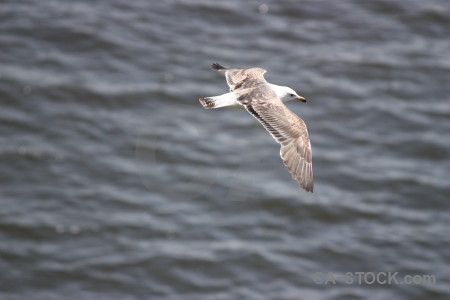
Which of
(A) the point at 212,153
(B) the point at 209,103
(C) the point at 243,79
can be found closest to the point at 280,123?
(B) the point at 209,103

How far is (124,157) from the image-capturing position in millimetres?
17391

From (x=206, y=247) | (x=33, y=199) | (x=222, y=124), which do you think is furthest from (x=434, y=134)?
(x=33, y=199)

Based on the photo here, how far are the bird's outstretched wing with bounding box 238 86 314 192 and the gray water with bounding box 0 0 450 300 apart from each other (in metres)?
6.93

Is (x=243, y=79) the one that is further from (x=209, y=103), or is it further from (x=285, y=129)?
(x=209, y=103)

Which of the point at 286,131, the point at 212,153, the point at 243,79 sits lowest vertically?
the point at 212,153

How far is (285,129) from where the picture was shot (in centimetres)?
851

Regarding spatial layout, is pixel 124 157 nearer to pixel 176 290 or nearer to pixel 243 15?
pixel 176 290

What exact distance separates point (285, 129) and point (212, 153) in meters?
9.06

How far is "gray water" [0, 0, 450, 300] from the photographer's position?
50.5 ft

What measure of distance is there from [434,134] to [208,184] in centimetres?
530

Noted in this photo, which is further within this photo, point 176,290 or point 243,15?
point 243,15

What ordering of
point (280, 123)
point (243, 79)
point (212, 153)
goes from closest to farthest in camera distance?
point (280, 123), point (243, 79), point (212, 153)

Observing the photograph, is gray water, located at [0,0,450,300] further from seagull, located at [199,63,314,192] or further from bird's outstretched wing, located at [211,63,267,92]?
seagull, located at [199,63,314,192]

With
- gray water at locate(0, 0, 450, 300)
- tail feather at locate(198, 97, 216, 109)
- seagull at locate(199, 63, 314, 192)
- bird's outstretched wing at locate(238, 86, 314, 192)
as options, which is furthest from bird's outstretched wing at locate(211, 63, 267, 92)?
gray water at locate(0, 0, 450, 300)
